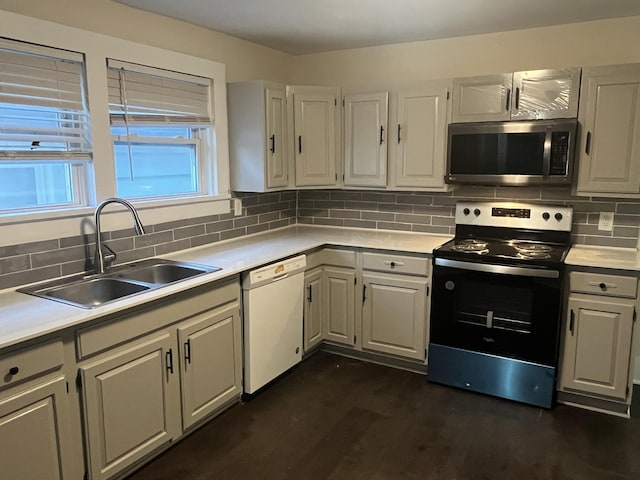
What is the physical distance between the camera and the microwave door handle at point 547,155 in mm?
2945

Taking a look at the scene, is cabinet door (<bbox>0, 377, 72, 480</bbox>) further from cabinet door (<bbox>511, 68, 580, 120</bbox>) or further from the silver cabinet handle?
cabinet door (<bbox>511, 68, 580, 120</bbox>)

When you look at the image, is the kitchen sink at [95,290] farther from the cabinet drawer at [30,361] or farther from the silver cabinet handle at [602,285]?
the silver cabinet handle at [602,285]

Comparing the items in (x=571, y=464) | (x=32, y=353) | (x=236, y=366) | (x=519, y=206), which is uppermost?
(x=519, y=206)

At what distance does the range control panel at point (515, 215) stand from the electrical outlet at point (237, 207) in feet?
5.22

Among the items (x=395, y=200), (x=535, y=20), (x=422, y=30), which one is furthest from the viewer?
(x=395, y=200)

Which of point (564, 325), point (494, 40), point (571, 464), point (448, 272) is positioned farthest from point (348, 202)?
point (571, 464)

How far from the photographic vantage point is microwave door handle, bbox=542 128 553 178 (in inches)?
116

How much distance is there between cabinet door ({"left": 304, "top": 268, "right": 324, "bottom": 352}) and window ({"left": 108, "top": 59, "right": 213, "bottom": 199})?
0.98m

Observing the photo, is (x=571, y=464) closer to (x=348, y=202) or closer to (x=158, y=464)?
(x=158, y=464)

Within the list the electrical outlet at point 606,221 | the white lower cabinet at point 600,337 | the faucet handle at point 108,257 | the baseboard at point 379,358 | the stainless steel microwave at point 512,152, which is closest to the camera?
the faucet handle at point 108,257

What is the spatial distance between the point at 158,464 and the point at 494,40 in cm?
331

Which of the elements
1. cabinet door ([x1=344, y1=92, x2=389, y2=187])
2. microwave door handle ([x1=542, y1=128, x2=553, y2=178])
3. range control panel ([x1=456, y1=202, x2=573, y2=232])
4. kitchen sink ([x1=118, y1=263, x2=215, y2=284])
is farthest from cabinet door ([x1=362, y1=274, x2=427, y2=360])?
kitchen sink ([x1=118, y1=263, x2=215, y2=284])

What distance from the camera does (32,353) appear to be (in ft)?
5.80

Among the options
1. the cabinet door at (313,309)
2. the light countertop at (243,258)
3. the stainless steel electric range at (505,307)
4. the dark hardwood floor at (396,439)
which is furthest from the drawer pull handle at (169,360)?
the stainless steel electric range at (505,307)
